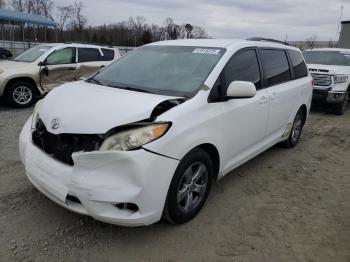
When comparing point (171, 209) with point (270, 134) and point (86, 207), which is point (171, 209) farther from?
point (270, 134)

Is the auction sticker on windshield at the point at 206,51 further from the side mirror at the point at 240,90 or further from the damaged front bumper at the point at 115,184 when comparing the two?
the damaged front bumper at the point at 115,184

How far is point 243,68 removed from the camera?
4273 mm

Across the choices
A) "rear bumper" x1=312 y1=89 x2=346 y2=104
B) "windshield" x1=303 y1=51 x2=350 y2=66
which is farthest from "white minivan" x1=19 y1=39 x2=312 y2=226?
"windshield" x1=303 y1=51 x2=350 y2=66

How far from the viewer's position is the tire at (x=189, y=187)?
321 centimetres

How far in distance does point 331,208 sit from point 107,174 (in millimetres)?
2672

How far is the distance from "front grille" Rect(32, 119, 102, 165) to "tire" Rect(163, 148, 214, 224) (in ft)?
2.50

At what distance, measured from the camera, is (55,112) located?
3252 millimetres

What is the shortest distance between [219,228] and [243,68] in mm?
1872

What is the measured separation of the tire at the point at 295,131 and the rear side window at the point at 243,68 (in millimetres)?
1819

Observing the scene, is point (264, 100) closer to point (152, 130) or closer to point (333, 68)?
point (152, 130)

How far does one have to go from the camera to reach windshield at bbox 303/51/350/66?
10953 mm

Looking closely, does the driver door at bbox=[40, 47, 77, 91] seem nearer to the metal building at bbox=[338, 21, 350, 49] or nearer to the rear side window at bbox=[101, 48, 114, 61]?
the rear side window at bbox=[101, 48, 114, 61]

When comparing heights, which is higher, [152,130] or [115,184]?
[152,130]

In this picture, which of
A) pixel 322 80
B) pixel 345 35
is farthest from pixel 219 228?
pixel 345 35
